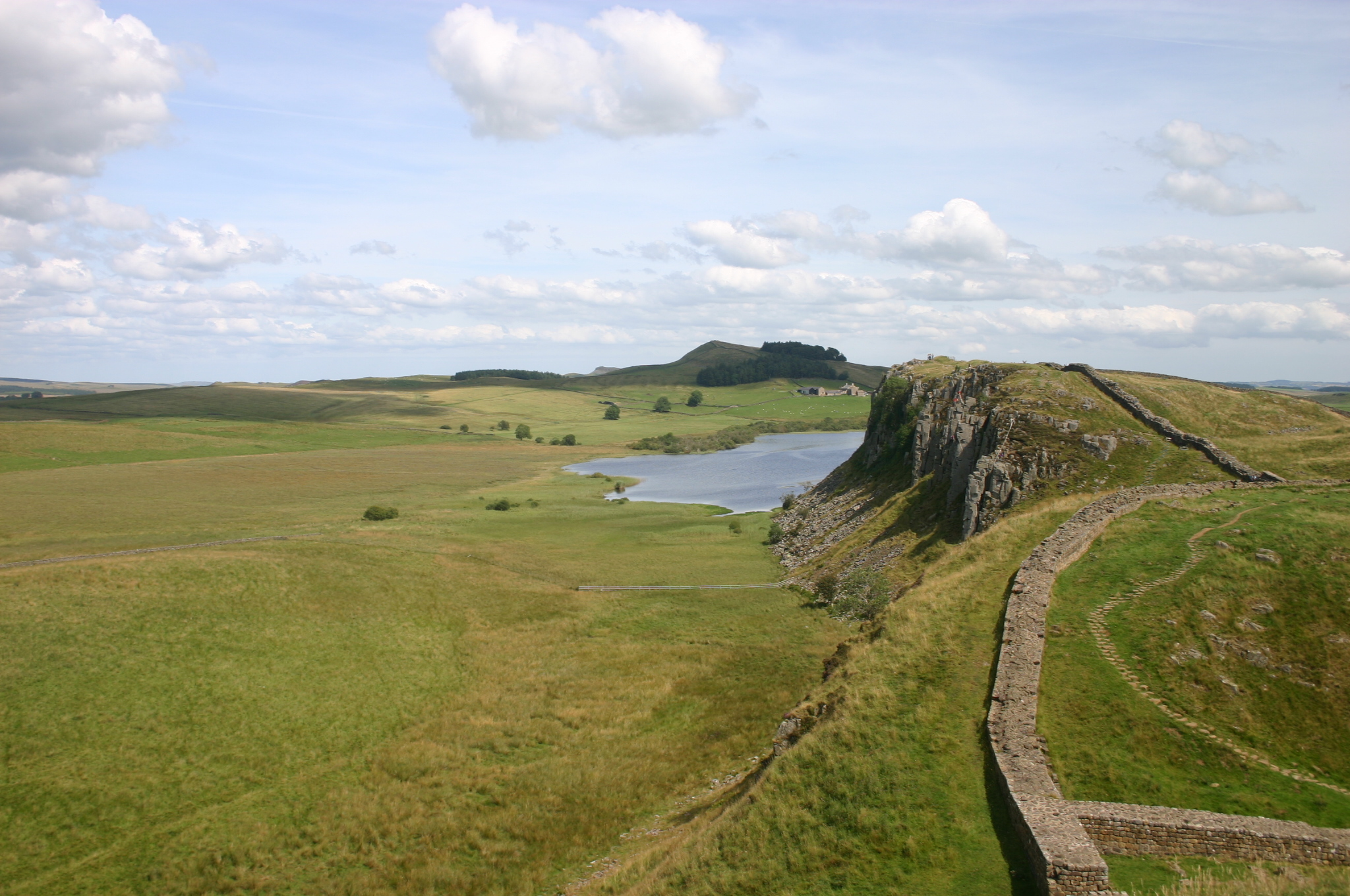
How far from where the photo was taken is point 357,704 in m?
30.8

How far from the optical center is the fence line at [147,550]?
4545 centimetres

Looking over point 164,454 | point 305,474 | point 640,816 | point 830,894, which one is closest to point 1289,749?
point 830,894

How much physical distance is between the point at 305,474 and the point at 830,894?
106998 mm

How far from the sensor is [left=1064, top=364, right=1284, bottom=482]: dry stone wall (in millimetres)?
35125

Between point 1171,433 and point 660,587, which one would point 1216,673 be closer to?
point 1171,433

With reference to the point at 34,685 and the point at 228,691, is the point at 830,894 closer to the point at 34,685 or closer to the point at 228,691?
the point at 228,691

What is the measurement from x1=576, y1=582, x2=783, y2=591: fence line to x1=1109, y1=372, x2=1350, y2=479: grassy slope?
25.9 meters

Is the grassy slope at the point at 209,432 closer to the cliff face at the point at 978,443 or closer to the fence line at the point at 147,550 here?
the fence line at the point at 147,550

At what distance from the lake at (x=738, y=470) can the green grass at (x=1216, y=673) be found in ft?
205

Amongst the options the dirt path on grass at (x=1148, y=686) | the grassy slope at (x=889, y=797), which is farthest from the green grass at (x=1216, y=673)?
the grassy slope at (x=889, y=797)

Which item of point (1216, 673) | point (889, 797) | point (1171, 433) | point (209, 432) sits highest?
point (1171, 433)

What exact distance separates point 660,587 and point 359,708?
896 inches

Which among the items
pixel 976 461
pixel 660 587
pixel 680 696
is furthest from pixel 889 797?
pixel 660 587

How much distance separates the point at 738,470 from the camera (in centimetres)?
12469
